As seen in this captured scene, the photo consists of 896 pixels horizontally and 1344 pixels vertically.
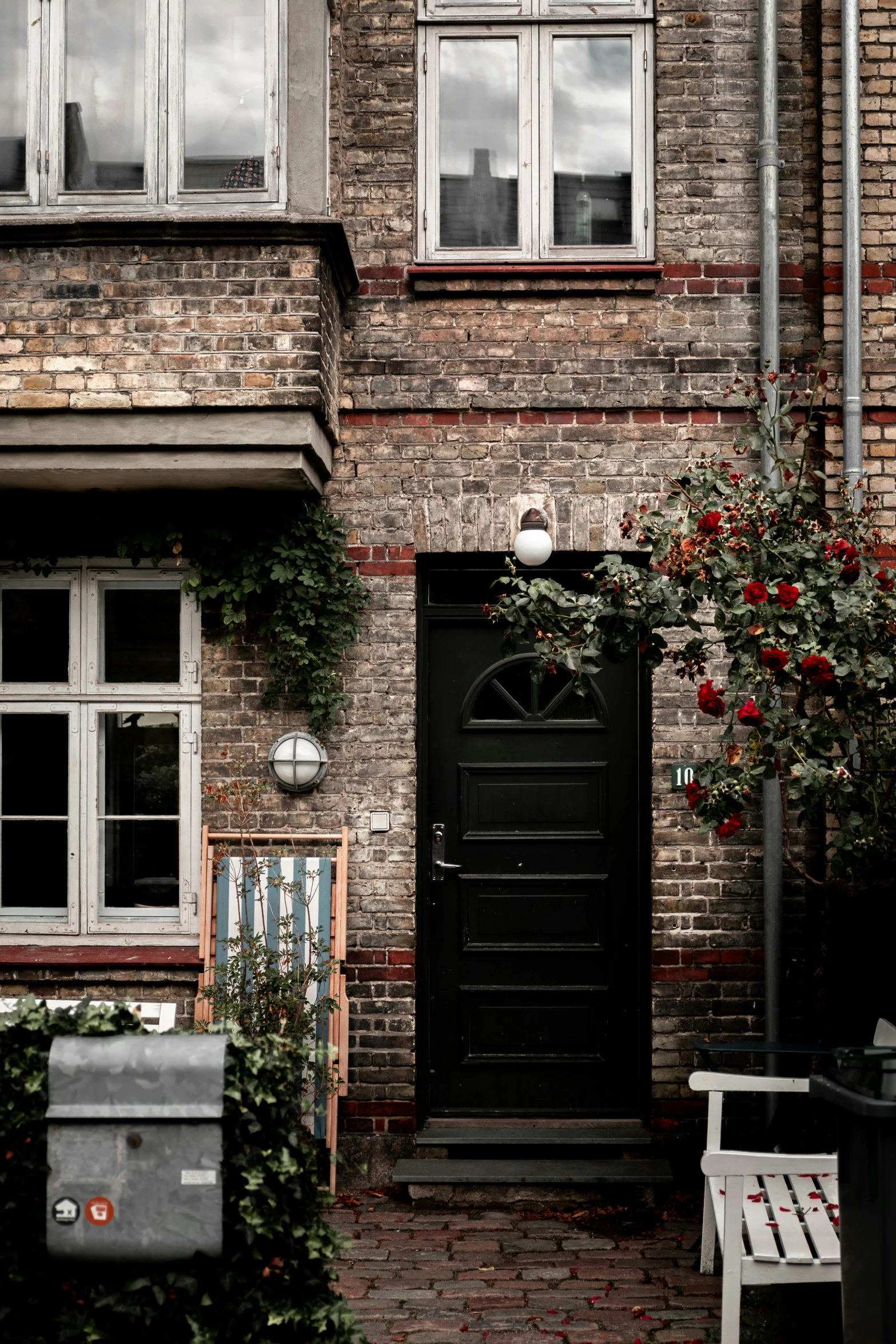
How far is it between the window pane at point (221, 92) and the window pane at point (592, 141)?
1.55 m

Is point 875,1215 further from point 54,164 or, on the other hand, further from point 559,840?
point 54,164

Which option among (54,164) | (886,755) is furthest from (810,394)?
(54,164)

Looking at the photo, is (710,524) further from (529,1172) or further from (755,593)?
(529,1172)

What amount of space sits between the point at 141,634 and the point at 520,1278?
3.42 meters

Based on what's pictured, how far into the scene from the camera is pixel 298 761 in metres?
5.82

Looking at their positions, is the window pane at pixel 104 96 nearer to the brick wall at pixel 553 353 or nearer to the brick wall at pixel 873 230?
the brick wall at pixel 553 353

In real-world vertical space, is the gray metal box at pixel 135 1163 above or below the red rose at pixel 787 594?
below

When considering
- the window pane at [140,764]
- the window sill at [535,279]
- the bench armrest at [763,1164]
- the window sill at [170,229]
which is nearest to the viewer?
the bench armrest at [763,1164]

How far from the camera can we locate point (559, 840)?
609 centimetres

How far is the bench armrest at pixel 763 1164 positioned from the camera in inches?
151

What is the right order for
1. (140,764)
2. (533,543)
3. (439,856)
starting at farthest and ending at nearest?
(439,856) → (140,764) → (533,543)

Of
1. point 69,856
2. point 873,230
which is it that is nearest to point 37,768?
point 69,856

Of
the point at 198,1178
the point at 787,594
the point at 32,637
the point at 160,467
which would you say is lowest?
the point at 198,1178

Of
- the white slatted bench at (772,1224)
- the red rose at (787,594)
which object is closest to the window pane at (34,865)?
the white slatted bench at (772,1224)
